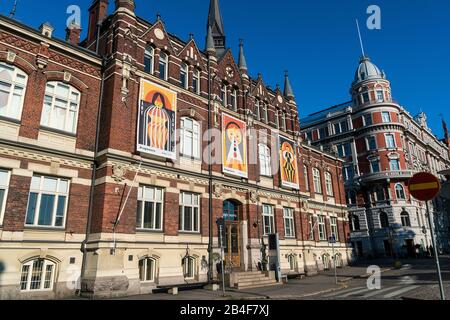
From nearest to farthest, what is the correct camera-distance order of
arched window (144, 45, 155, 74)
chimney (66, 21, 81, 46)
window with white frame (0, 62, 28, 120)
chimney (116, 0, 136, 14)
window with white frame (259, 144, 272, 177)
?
window with white frame (0, 62, 28, 120) → chimney (116, 0, 136, 14) → arched window (144, 45, 155, 74) → chimney (66, 21, 81, 46) → window with white frame (259, 144, 272, 177)

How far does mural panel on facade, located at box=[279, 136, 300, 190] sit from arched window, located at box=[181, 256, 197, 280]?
11.0m

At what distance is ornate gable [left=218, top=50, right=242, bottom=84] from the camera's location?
84.0ft

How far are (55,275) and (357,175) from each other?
4996 centimetres

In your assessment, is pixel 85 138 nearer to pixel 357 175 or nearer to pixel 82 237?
pixel 82 237

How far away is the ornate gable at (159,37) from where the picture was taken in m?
20.2

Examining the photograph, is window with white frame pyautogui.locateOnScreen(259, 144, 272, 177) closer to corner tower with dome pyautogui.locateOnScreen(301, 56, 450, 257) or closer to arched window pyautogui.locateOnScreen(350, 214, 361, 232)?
corner tower with dome pyautogui.locateOnScreen(301, 56, 450, 257)

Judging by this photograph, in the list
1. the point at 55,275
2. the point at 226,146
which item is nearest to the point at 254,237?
the point at 226,146

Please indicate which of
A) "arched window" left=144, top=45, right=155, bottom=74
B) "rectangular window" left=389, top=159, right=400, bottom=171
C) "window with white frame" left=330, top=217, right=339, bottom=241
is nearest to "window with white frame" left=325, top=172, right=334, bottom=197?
"window with white frame" left=330, top=217, right=339, bottom=241

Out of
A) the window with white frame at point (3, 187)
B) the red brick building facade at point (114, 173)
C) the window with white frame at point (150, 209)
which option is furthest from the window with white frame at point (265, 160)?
the window with white frame at point (3, 187)

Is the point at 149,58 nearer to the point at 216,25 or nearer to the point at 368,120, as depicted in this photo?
the point at 216,25

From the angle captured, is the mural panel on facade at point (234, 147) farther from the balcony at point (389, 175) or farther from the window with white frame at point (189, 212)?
the balcony at point (389, 175)

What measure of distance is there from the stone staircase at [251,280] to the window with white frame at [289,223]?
20.1 feet

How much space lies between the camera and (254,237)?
910 inches

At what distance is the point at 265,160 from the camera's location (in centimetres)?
2664
